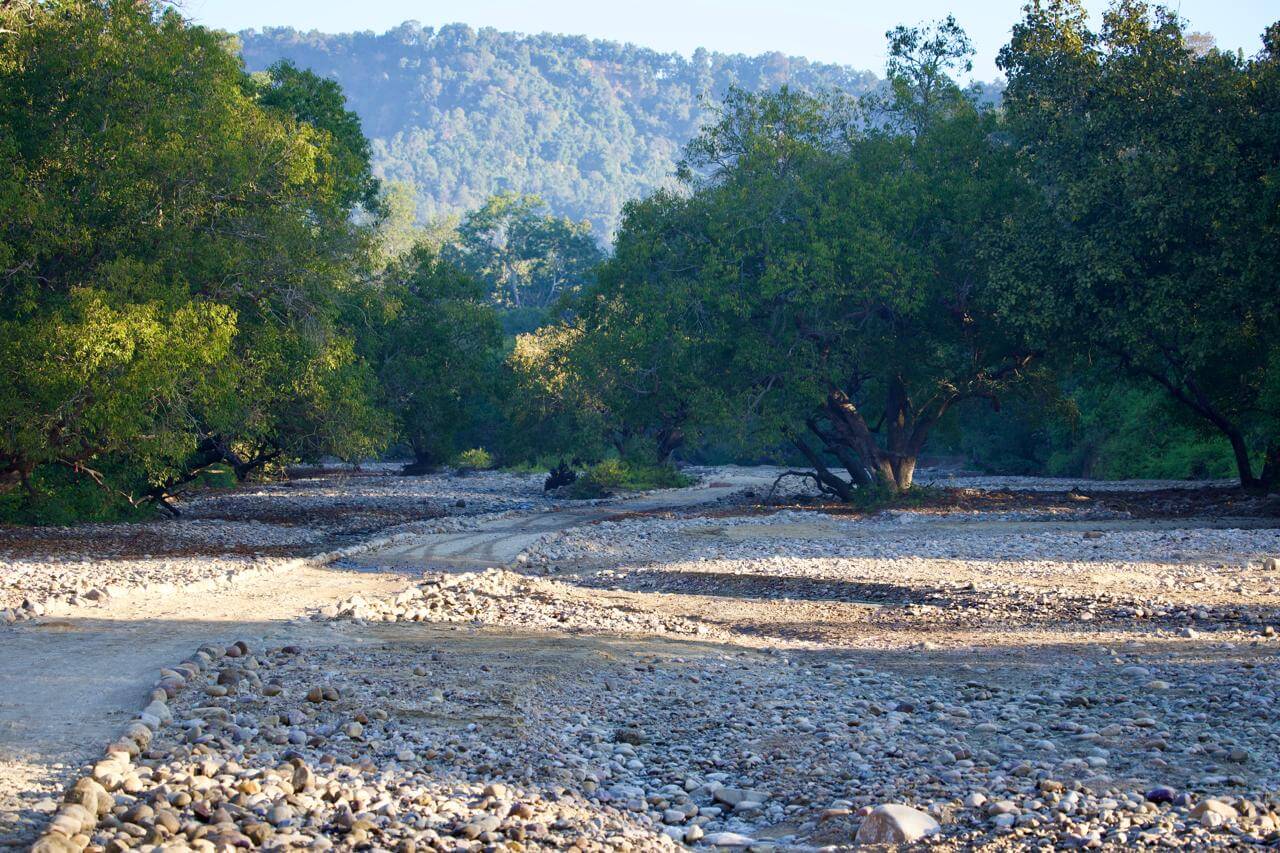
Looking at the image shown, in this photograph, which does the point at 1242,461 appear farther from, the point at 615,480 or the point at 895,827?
the point at 895,827

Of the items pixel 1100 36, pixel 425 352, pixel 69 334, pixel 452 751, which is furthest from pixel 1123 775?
pixel 425 352

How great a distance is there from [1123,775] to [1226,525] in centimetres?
1664

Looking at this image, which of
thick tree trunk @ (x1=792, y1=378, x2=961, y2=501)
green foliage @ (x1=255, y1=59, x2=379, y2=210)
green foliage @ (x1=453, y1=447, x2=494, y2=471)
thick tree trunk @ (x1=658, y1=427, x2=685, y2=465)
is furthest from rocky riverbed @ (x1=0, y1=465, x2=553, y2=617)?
thick tree trunk @ (x1=792, y1=378, x2=961, y2=501)

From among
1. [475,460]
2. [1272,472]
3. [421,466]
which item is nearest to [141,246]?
[1272,472]

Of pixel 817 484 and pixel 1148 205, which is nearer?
pixel 1148 205

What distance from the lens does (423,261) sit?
129 feet

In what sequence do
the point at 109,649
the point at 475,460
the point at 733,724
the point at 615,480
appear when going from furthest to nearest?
the point at 475,460 < the point at 615,480 < the point at 109,649 < the point at 733,724

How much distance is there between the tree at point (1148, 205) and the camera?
74.8 feet

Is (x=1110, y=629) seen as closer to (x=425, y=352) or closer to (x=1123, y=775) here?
(x=1123, y=775)

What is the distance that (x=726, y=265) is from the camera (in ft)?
92.4

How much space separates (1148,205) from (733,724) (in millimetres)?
18757

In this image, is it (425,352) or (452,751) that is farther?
(425,352)

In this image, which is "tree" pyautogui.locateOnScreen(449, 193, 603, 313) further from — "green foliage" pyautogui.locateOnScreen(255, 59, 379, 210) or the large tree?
the large tree

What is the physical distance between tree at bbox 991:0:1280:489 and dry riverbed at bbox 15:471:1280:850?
9.77m
